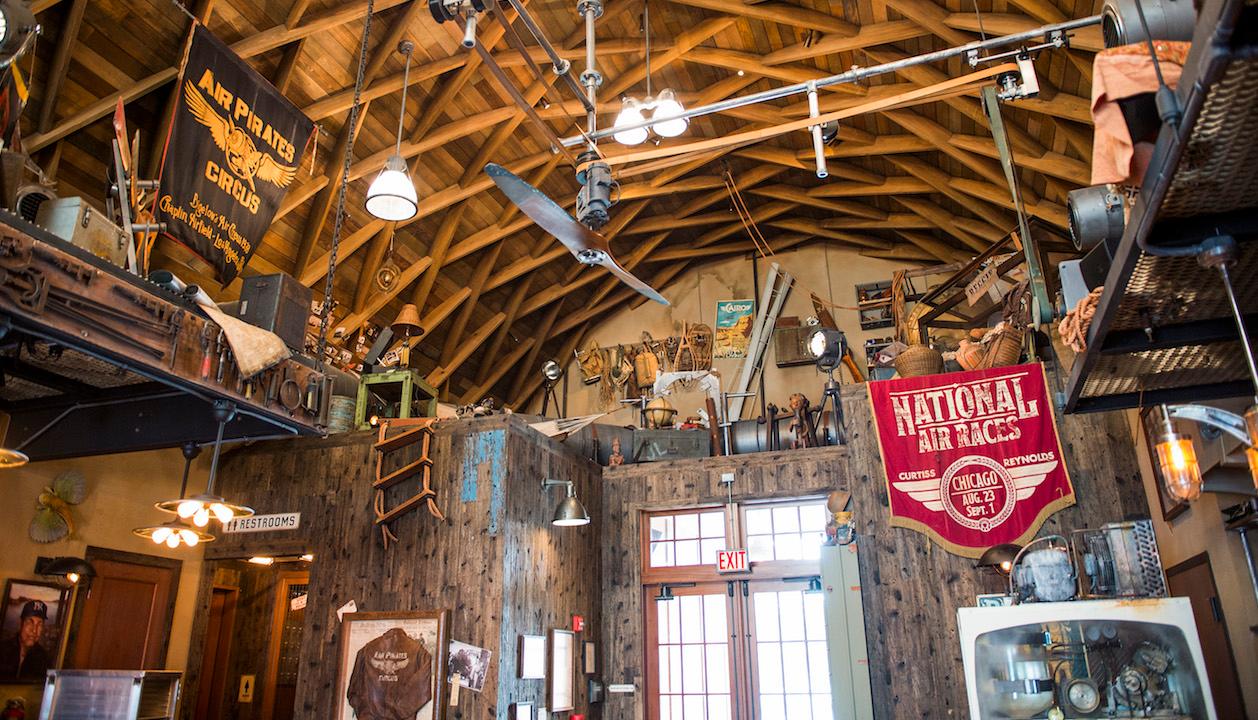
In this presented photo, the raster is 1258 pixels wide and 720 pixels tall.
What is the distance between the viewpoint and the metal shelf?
1.79m

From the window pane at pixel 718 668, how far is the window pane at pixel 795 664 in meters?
0.61

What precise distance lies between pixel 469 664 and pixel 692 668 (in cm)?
269

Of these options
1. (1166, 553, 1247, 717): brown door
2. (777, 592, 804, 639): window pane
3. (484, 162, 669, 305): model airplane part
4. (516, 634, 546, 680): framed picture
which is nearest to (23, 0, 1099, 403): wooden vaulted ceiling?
(484, 162, 669, 305): model airplane part

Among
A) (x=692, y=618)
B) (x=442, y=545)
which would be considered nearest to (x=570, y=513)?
(x=442, y=545)

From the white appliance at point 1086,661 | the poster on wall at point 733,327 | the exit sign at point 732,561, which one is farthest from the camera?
the poster on wall at point 733,327

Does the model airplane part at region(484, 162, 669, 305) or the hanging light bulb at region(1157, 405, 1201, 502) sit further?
the model airplane part at region(484, 162, 669, 305)

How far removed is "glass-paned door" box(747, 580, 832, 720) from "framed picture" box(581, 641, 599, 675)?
165cm

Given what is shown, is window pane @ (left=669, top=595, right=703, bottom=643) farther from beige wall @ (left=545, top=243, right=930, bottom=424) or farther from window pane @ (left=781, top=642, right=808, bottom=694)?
beige wall @ (left=545, top=243, right=930, bottom=424)

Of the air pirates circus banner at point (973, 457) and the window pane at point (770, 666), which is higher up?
the air pirates circus banner at point (973, 457)

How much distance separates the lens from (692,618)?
8844 mm

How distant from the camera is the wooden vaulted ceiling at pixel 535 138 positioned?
21.9 feet

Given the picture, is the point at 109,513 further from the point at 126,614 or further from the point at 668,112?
the point at 668,112

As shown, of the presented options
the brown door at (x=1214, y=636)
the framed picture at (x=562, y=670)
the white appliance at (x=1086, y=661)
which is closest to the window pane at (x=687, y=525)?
the framed picture at (x=562, y=670)

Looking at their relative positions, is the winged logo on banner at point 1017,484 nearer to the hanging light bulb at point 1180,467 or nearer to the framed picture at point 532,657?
the framed picture at point 532,657
